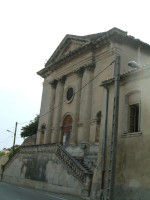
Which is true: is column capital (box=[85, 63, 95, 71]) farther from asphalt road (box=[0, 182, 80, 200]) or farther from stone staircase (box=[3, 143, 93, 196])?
asphalt road (box=[0, 182, 80, 200])

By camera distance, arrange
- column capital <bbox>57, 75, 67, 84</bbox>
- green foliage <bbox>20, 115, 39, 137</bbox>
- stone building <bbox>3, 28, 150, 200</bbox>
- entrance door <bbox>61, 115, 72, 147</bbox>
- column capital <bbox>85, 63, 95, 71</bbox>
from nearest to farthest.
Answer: stone building <bbox>3, 28, 150, 200</bbox> < column capital <bbox>85, 63, 95, 71</bbox> < entrance door <bbox>61, 115, 72, 147</bbox> < column capital <bbox>57, 75, 67, 84</bbox> < green foliage <bbox>20, 115, 39, 137</bbox>

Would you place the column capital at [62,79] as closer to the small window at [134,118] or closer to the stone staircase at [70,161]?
the stone staircase at [70,161]

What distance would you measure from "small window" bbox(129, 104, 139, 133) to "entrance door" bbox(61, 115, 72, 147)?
43.9ft

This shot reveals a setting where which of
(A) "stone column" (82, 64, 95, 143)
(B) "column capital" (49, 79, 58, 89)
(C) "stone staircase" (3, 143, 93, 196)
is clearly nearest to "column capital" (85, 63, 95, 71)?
(A) "stone column" (82, 64, 95, 143)

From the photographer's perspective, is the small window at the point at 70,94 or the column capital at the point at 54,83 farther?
the column capital at the point at 54,83

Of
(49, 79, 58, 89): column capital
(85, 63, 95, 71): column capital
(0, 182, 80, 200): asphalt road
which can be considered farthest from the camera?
(49, 79, 58, 89): column capital

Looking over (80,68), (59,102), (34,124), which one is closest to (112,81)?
(80,68)

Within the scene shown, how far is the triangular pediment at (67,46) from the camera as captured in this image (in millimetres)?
27125

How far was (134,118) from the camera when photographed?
14.2 meters

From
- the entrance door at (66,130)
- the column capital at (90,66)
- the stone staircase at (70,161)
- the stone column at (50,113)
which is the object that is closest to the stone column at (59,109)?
the entrance door at (66,130)

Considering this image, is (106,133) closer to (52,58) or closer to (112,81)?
(112,81)

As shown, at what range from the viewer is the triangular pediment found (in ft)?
89.0

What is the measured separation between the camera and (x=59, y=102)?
96.0 feet

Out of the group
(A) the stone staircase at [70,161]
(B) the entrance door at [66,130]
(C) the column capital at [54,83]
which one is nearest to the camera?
(A) the stone staircase at [70,161]
